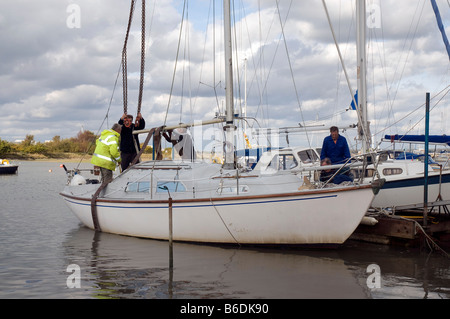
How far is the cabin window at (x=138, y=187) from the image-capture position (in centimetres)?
1216

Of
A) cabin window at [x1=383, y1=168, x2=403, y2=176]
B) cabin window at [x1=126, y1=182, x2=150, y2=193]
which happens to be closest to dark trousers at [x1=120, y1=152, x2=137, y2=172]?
cabin window at [x1=126, y1=182, x2=150, y2=193]

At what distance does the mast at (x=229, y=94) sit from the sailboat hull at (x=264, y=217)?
1659mm

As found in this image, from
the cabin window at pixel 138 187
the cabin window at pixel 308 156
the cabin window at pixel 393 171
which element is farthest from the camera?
the cabin window at pixel 308 156

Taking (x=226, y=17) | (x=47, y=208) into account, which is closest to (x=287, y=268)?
(x=226, y=17)

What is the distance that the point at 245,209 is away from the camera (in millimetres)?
10031

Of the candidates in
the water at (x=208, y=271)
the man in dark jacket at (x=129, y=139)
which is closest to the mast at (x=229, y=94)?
the water at (x=208, y=271)

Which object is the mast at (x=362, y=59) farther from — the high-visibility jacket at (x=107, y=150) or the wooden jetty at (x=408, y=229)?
the high-visibility jacket at (x=107, y=150)

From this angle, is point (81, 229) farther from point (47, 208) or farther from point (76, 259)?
point (47, 208)

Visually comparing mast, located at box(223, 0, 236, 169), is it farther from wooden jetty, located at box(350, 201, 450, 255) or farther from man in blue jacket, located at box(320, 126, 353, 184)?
wooden jetty, located at box(350, 201, 450, 255)

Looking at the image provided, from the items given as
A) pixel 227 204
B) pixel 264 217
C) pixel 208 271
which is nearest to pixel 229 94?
pixel 227 204

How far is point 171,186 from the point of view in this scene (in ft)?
38.3

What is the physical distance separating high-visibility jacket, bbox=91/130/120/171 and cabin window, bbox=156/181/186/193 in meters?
2.15

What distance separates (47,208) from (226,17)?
1272 cm
